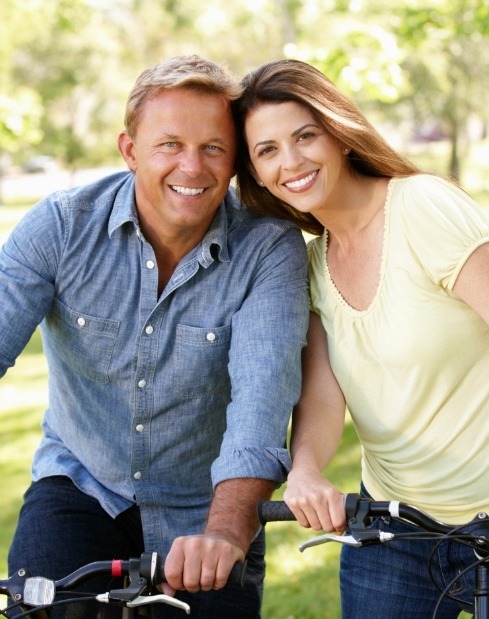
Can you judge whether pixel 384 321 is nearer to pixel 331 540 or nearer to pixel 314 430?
pixel 314 430

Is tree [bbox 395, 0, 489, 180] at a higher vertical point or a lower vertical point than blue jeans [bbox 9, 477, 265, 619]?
higher

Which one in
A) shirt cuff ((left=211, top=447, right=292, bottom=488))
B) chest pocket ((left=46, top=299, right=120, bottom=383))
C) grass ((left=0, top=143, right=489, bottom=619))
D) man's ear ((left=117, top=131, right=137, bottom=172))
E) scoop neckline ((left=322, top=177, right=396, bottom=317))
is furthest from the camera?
grass ((left=0, top=143, right=489, bottom=619))

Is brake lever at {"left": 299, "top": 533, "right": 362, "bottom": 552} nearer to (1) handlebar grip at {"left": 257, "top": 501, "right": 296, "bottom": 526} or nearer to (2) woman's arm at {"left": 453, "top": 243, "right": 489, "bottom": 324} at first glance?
(1) handlebar grip at {"left": 257, "top": 501, "right": 296, "bottom": 526}

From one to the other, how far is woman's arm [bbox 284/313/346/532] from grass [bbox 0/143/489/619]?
28.8 inches

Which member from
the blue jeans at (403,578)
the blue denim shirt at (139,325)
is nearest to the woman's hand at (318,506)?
the blue jeans at (403,578)

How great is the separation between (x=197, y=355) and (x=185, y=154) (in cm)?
65

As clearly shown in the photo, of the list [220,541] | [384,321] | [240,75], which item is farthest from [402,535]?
[240,75]

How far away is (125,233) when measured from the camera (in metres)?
3.57

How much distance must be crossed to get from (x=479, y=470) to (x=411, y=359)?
1.26ft

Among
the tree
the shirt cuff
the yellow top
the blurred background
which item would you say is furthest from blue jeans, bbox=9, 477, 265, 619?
the tree

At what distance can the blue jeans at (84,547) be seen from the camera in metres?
3.17

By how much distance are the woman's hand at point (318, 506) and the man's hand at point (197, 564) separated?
8.0 inches

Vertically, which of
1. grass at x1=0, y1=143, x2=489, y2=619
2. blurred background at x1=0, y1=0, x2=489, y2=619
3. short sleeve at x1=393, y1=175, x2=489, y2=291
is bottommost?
grass at x1=0, y1=143, x2=489, y2=619

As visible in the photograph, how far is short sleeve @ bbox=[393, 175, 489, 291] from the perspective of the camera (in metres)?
2.93
